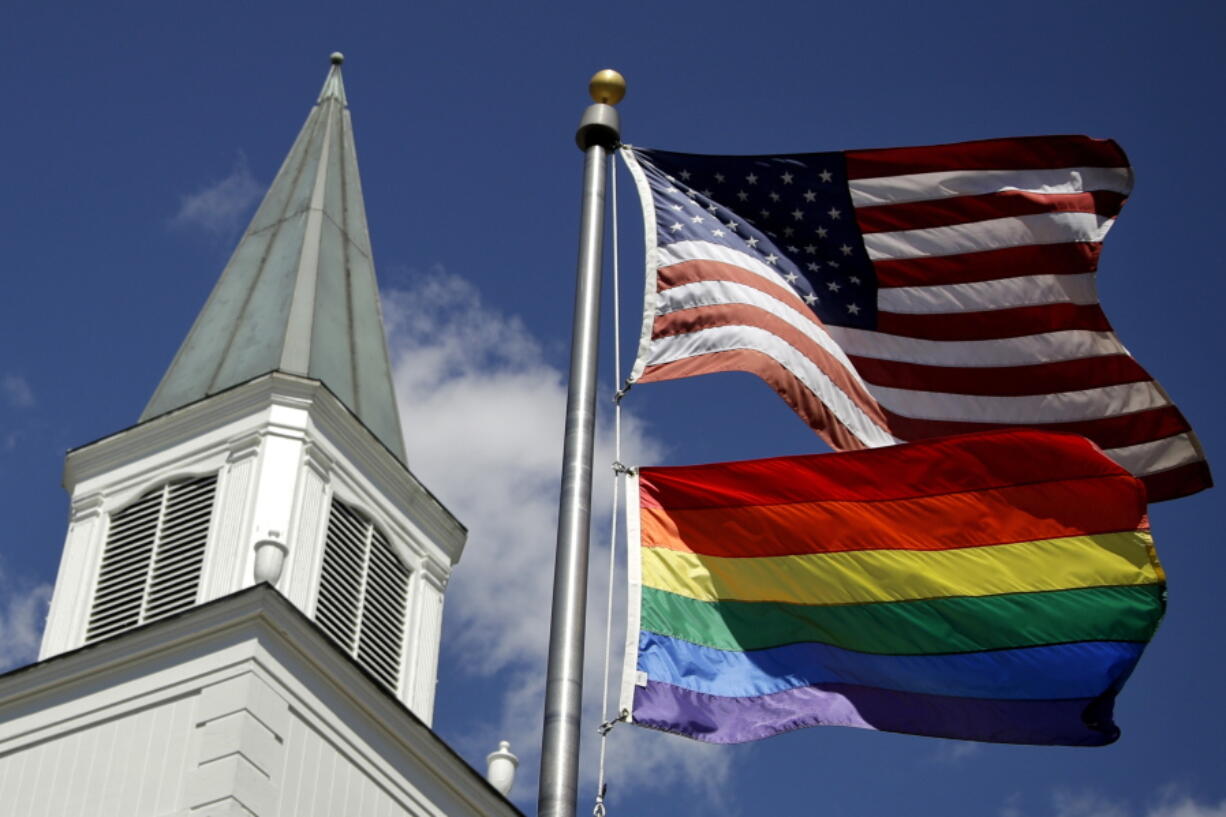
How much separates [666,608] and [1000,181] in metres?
6.16

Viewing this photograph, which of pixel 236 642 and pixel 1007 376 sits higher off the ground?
pixel 1007 376

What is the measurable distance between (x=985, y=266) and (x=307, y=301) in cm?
930

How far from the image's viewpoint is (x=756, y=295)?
16.1 m

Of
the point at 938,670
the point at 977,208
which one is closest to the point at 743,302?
the point at 977,208

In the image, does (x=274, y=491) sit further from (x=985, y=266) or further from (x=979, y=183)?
(x=979, y=183)

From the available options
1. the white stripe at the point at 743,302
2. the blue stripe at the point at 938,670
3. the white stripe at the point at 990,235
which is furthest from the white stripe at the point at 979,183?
the blue stripe at the point at 938,670

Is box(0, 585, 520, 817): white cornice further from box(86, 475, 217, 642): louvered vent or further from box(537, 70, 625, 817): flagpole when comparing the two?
box(537, 70, 625, 817): flagpole

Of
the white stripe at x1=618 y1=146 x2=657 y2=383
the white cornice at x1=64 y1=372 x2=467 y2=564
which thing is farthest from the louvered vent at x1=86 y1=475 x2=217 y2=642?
the white stripe at x1=618 y1=146 x2=657 y2=383

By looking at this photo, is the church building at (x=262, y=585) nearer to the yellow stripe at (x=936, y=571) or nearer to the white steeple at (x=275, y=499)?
the white steeple at (x=275, y=499)

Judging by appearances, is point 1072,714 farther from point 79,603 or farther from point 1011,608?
→ point 79,603

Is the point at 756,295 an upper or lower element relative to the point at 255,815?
upper

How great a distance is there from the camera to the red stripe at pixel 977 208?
1755 centimetres

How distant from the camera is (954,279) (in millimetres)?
17609

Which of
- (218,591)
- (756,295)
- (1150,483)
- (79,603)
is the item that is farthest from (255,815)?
(1150,483)
